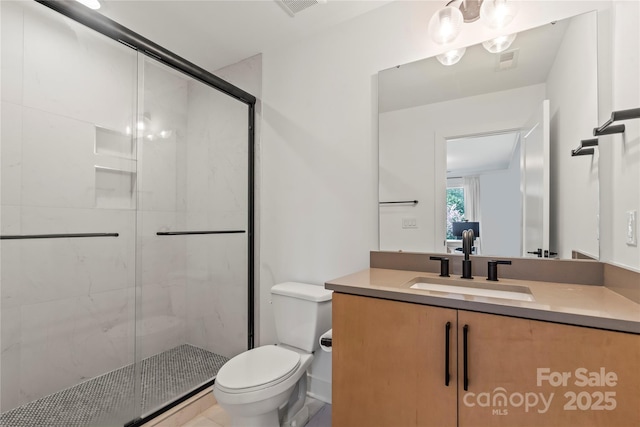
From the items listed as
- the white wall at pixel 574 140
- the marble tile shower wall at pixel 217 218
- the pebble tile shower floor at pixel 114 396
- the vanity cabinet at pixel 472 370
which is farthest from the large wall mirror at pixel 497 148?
the pebble tile shower floor at pixel 114 396

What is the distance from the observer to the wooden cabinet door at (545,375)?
2.56ft

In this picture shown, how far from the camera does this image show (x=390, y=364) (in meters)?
1.10

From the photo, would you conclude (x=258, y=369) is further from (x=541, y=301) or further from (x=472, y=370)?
(x=541, y=301)

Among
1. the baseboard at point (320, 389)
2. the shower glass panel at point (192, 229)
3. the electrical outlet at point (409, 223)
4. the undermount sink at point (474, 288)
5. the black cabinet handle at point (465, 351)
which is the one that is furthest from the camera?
the shower glass panel at point (192, 229)

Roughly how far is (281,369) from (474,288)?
998mm

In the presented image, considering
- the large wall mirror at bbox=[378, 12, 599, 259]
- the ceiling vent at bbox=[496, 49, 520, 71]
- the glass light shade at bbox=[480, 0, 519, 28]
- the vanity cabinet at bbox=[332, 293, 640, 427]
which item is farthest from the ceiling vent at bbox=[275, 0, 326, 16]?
the vanity cabinet at bbox=[332, 293, 640, 427]

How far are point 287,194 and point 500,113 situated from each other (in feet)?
4.42

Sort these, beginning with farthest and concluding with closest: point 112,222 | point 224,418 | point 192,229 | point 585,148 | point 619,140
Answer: point 192,229, point 112,222, point 224,418, point 585,148, point 619,140

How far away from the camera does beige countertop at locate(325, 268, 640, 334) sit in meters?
0.81

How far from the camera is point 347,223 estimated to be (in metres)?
1.86

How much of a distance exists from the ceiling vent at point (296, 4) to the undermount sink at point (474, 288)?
1.63 meters

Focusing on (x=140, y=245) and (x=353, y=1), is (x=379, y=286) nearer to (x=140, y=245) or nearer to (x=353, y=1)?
(x=353, y=1)

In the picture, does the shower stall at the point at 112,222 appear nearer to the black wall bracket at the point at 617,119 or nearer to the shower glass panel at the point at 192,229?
the shower glass panel at the point at 192,229

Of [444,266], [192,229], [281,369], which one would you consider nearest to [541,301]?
[444,266]
